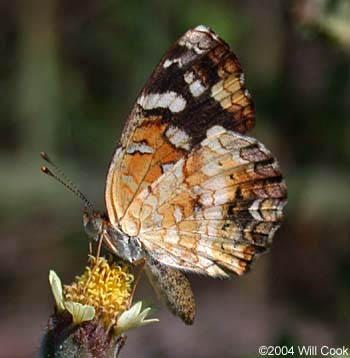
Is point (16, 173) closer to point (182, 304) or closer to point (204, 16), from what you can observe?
point (204, 16)

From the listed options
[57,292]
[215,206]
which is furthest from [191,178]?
[57,292]

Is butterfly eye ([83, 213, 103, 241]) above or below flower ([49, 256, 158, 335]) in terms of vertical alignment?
above

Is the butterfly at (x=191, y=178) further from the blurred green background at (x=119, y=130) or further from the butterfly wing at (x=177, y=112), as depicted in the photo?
the blurred green background at (x=119, y=130)

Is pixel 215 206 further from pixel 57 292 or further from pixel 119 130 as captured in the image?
pixel 119 130

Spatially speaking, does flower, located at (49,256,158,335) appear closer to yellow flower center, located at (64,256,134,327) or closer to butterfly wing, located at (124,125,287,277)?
yellow flower center, located at (64,256,134,327)

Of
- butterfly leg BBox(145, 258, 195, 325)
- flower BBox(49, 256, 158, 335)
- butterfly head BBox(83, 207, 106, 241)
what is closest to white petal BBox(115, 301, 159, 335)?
flower BBox(49, 256, 158, 335)

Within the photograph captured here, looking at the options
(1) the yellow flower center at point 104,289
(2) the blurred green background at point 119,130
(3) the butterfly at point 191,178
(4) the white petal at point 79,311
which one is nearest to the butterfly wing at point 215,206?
(3) the butterfly at point 191,178
